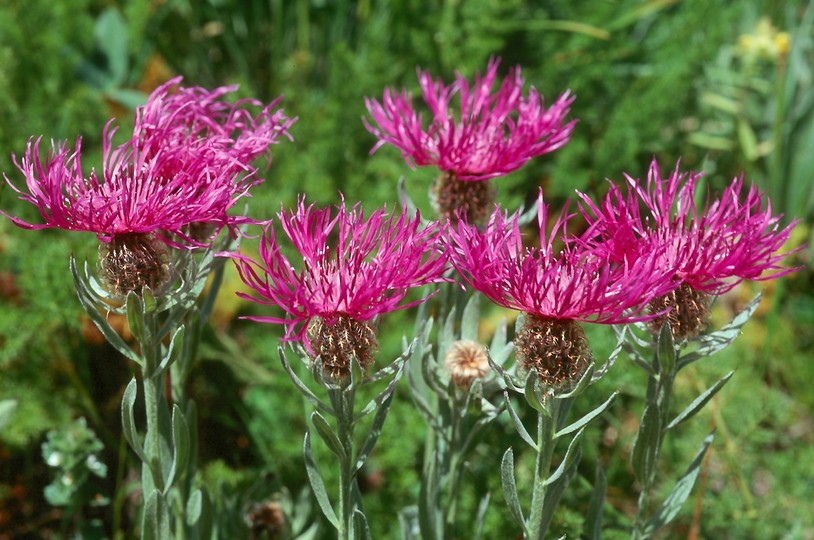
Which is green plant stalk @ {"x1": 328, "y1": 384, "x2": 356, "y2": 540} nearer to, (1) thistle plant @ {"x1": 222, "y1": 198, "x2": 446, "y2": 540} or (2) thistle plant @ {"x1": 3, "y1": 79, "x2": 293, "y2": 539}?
(1) thistle plant @ {"x1": 222, "y1": 198, "x2": 446, "y2": 540}

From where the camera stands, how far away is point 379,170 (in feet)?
8.70

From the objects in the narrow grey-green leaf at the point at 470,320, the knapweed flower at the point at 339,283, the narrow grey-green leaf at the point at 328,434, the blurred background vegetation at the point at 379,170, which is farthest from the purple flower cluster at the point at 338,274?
the blurred background vegetation at the point at 379,170

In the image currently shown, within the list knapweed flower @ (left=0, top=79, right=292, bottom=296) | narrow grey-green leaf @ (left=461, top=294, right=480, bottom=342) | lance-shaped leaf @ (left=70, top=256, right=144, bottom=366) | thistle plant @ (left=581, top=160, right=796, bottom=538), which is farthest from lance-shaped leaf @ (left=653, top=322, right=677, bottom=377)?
lance-shaped leaf @ (left=70, top=256, right=144, bottom=366)

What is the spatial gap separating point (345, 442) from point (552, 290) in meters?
0.35

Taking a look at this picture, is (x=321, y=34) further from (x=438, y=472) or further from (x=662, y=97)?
(x=438, y=472)

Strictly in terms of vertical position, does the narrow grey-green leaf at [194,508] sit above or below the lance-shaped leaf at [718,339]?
below

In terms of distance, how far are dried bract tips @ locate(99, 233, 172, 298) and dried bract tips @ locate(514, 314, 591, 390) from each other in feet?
1.60

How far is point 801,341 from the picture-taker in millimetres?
2990

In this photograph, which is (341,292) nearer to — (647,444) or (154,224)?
(154,224)

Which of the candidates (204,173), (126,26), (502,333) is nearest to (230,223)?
(204,173)

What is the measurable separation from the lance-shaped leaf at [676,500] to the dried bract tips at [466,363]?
1.11 feet

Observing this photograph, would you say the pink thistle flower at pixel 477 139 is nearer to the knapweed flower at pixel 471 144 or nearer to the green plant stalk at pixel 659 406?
the knapweed flower at pixel 471 144

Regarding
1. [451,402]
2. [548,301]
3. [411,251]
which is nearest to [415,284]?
[411,251]

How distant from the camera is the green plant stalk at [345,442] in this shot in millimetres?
1207
